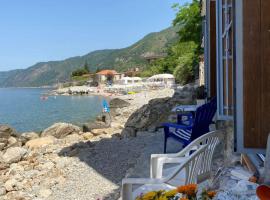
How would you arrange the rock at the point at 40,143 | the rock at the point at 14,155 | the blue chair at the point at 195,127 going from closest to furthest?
→ the blue chair at the point at 195,127
the rock at the point at 14,155
the rock at the point at 40,143

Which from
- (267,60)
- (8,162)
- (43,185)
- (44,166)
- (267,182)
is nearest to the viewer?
(267,182)

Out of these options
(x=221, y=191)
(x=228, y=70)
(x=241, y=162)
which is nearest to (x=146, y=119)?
(x=228, y=70)

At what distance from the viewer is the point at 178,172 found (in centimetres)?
269

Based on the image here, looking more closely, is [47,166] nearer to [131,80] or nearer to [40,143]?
[40,143]

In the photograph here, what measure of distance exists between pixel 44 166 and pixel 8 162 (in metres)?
1.46

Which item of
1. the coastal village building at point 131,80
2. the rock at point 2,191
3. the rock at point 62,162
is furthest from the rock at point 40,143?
the coastal village building at point 131,80

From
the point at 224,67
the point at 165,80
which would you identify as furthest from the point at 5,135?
the point at 165,80

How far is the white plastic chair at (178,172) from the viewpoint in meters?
2.67

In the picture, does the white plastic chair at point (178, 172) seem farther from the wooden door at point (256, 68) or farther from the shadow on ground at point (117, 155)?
the shadow on ground at point (117, 155)

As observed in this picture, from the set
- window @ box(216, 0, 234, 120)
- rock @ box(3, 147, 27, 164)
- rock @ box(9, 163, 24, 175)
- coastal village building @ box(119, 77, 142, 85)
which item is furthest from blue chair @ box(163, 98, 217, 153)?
coastal village building @ box(119, 77, 142, 85)

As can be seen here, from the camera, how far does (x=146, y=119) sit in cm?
1194

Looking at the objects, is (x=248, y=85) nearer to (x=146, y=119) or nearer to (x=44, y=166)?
(x=44, y=166)

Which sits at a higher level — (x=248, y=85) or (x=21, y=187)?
(x=248, y=85)

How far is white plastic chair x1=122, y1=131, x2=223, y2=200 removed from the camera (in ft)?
8.74
